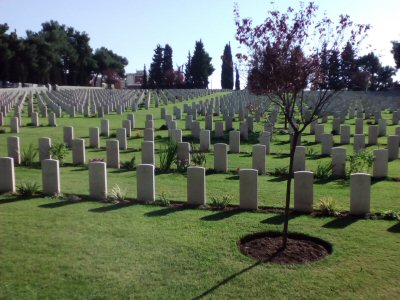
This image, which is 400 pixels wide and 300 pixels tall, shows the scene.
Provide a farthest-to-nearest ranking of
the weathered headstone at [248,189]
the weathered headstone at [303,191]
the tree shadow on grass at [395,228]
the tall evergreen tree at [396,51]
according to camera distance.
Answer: the tall evergreen tree at [396,51]
the weathered headstone at [248,189]
the weathered headstone at [303,191]
the tree shadow on grass at [395,228]

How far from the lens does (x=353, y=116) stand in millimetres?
26328

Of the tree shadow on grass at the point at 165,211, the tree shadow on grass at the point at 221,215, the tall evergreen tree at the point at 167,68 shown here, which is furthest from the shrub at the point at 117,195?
the tall evergreen tree at the point at 167,68

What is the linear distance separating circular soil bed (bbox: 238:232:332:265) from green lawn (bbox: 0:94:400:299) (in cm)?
14

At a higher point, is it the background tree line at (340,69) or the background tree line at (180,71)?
the background tree line at (180,71)

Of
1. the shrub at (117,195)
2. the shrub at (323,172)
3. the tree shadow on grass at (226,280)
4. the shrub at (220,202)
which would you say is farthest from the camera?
the shrub at (323,172)

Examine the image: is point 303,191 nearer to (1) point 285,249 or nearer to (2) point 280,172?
(1) point 285,249

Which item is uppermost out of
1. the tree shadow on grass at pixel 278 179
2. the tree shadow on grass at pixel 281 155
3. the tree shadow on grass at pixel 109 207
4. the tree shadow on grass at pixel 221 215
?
the tree shadow on grass at pixel 281 155

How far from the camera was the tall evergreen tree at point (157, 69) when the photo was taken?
84.9m

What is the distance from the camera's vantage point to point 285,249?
600cm

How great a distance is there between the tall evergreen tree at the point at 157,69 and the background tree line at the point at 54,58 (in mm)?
8270

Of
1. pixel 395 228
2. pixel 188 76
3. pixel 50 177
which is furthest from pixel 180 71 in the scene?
pixel 395 228

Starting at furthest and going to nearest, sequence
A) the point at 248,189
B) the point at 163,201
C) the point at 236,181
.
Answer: the point at 236,181 < the point at 163,201 < the point at 248,189

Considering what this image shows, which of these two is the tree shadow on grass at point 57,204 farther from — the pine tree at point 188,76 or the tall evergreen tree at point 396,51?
the pine tree at point 188,76

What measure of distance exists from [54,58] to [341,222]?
63335mm
